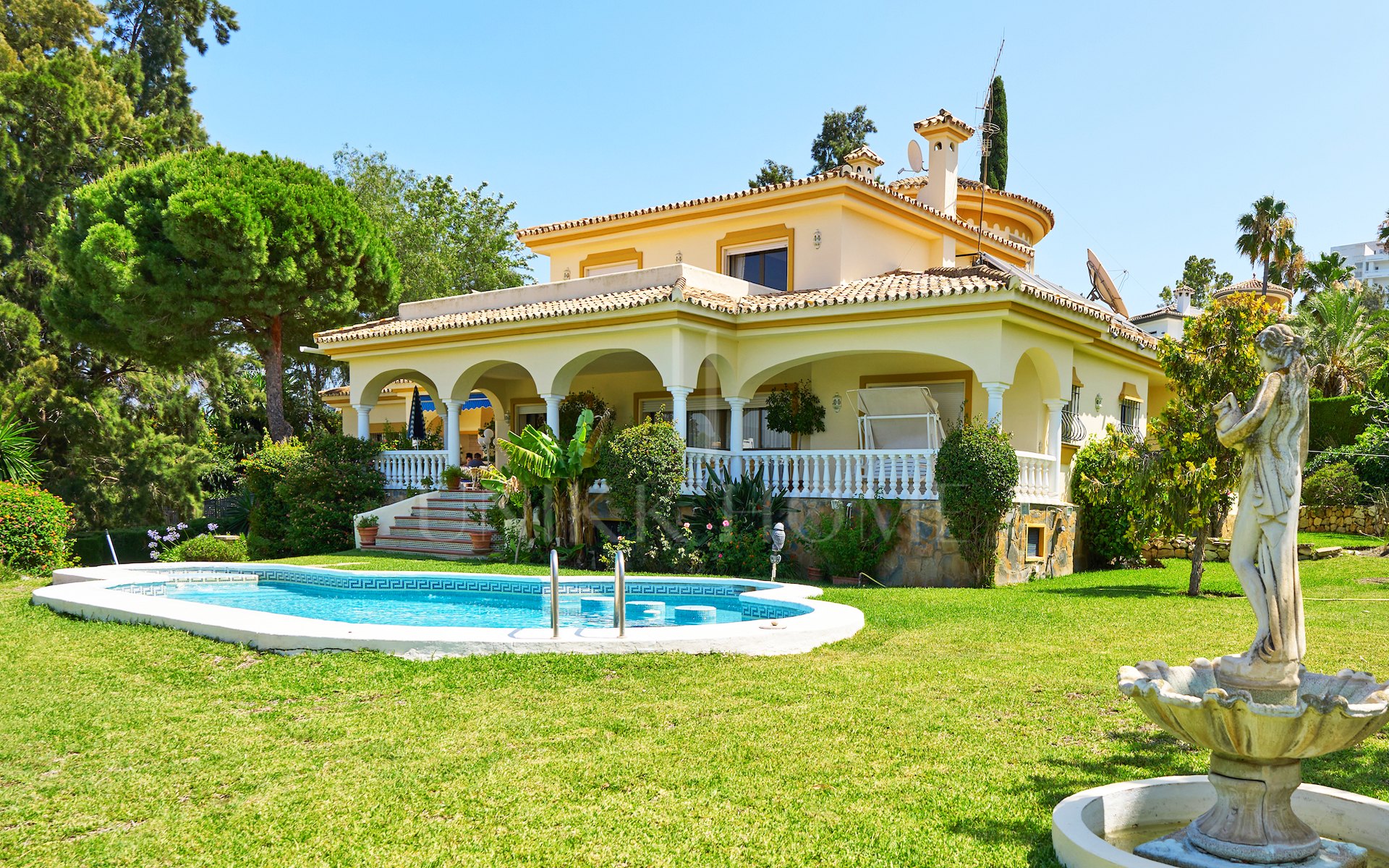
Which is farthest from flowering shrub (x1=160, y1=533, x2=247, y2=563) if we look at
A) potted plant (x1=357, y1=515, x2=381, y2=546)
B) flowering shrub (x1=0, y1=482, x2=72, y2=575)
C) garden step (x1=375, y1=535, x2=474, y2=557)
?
garden step (x1=375, y1=535, x2=474, y2=557)

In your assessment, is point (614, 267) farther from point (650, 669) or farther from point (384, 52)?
point (650, 669)

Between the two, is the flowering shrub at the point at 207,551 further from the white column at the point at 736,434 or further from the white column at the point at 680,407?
the white column at the point at 736,434

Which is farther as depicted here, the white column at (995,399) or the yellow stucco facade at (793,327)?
the yellow stucco facade at (793,327)

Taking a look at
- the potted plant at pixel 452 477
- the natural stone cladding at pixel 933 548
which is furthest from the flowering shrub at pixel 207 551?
the natural stone cladding at pixel 933 548

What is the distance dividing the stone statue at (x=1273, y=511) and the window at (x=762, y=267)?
18.3 metres

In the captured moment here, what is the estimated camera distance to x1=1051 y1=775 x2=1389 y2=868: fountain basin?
4472 mm

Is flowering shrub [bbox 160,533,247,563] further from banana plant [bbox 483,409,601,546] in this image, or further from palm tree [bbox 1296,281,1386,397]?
palm tree [bbox 1296,281,1386,397]

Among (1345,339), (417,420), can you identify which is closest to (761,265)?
(417,420)

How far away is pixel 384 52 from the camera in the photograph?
18453mm

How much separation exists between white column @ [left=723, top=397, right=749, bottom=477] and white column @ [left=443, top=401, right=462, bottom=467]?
262 inches

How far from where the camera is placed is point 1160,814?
16.4 ft

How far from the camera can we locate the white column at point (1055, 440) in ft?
59.8

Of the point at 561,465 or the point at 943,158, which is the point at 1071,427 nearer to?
the point at 943,158

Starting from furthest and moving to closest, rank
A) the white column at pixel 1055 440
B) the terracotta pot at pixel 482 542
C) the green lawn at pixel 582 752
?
1. the terracotta pot at pixel 482 542
2. the white column at pixel 1055 440
3. the green lawn at pixel 582 752
